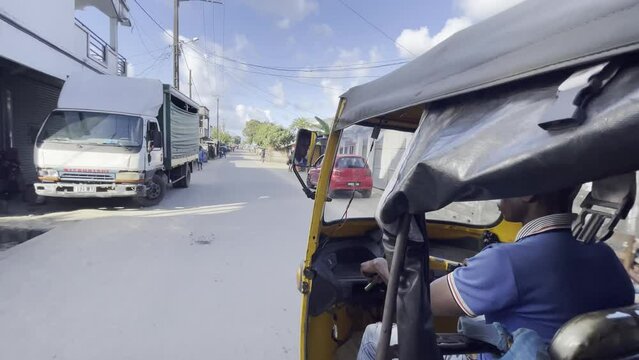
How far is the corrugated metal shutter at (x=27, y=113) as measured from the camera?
10703 millimetres

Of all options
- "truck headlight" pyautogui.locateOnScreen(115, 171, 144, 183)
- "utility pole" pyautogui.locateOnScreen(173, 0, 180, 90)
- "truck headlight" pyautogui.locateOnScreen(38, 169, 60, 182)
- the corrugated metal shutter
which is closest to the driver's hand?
"truck headlight" pyautogui.locateOnScreen(115, 171, 144, 183)

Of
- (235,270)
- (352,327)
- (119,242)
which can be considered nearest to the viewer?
(352,327)

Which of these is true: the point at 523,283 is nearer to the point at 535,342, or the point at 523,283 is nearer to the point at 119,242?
the point at 535,342

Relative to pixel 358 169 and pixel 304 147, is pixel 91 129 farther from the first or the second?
pixel 358 169

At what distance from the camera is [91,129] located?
775 centimetres

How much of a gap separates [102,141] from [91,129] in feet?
1.21

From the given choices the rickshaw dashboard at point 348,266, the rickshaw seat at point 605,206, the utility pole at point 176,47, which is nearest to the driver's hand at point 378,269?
the rickshaw dashboard at point 348,266

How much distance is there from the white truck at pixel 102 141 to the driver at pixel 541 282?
7.98 m

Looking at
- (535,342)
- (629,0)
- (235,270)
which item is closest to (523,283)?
(535,342)

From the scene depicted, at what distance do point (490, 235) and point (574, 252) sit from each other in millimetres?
1880

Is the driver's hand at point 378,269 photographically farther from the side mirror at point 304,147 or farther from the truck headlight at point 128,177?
the truck headlight at point 128,177

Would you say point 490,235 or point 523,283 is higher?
point 523,283

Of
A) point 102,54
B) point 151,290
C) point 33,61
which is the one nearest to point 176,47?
point 102,54

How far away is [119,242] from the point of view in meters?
5.84
